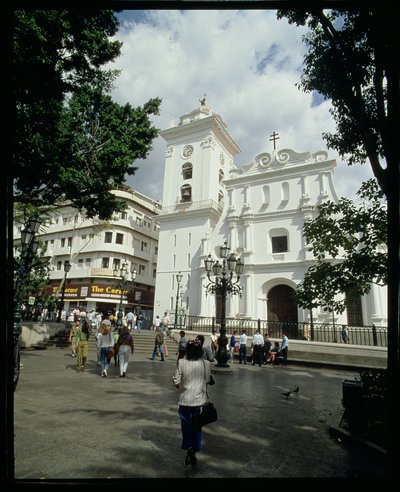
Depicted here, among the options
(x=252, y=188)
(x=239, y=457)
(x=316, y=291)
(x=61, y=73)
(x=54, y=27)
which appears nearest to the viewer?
(x=239, y=457)

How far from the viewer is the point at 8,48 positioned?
132cm

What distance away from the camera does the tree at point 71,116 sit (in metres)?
7.67

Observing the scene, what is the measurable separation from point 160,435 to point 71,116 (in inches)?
394

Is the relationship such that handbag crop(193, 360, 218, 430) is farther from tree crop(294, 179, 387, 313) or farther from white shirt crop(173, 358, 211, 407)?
tree crop(294, 179, 387, 313)

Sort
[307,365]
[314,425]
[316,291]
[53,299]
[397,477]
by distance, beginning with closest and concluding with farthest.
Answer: [397,477] → [314,425] → [316,291] → [307,365] → [53,299]

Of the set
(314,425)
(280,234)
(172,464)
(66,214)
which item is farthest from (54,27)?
(66,214)

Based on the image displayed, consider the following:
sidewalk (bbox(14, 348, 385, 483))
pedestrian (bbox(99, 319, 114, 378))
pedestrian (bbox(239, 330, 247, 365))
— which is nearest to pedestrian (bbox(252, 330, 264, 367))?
pedestrian (bbox(239, 330, 247, 365))

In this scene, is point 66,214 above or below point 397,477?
above

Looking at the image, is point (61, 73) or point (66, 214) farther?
point (66, 214)

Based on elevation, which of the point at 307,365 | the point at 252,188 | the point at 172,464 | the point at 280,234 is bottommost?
the point at 307,365

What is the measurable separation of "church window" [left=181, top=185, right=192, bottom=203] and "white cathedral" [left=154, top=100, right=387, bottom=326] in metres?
0.02

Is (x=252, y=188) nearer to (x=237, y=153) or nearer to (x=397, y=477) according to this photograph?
(x=237, y=153)

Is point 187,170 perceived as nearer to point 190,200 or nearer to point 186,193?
point 186,193

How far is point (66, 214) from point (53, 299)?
1982cm
